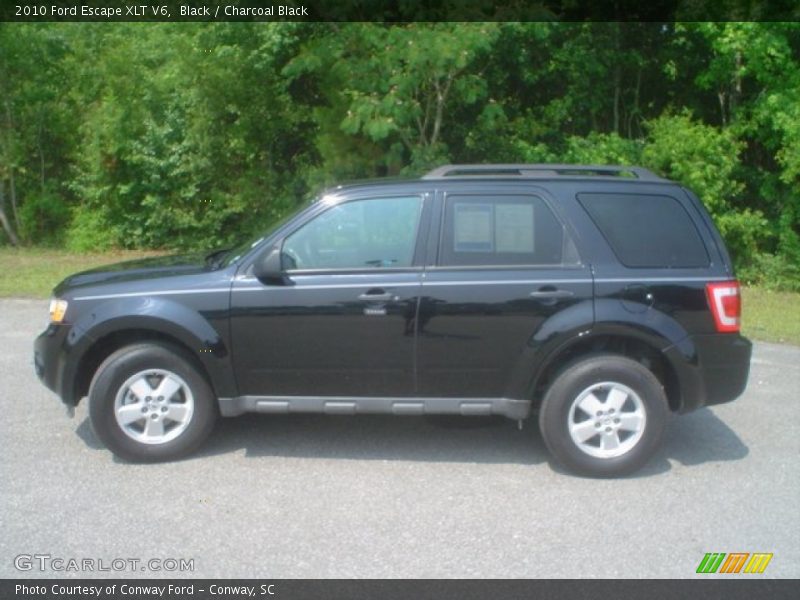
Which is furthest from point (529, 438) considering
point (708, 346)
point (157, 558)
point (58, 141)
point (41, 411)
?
point (58, 141)

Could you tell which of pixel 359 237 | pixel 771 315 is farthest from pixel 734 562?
pixel 771 315

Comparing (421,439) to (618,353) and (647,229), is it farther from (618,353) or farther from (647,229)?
(647,229)

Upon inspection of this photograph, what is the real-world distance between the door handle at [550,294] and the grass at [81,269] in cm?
510

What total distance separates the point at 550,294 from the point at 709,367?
110cm

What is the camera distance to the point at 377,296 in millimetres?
5324

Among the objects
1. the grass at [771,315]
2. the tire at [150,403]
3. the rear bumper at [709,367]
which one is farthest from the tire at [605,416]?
the grass at [771,315]

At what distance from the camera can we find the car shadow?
573 cm

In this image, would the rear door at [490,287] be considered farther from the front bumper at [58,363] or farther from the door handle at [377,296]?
the front bumper at [58,363]

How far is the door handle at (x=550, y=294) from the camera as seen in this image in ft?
17.4

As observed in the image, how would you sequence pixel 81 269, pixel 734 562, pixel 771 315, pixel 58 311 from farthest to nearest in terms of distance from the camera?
pixel 81 269, pixel 771 315, pixel 58 311, pixel 734 562
